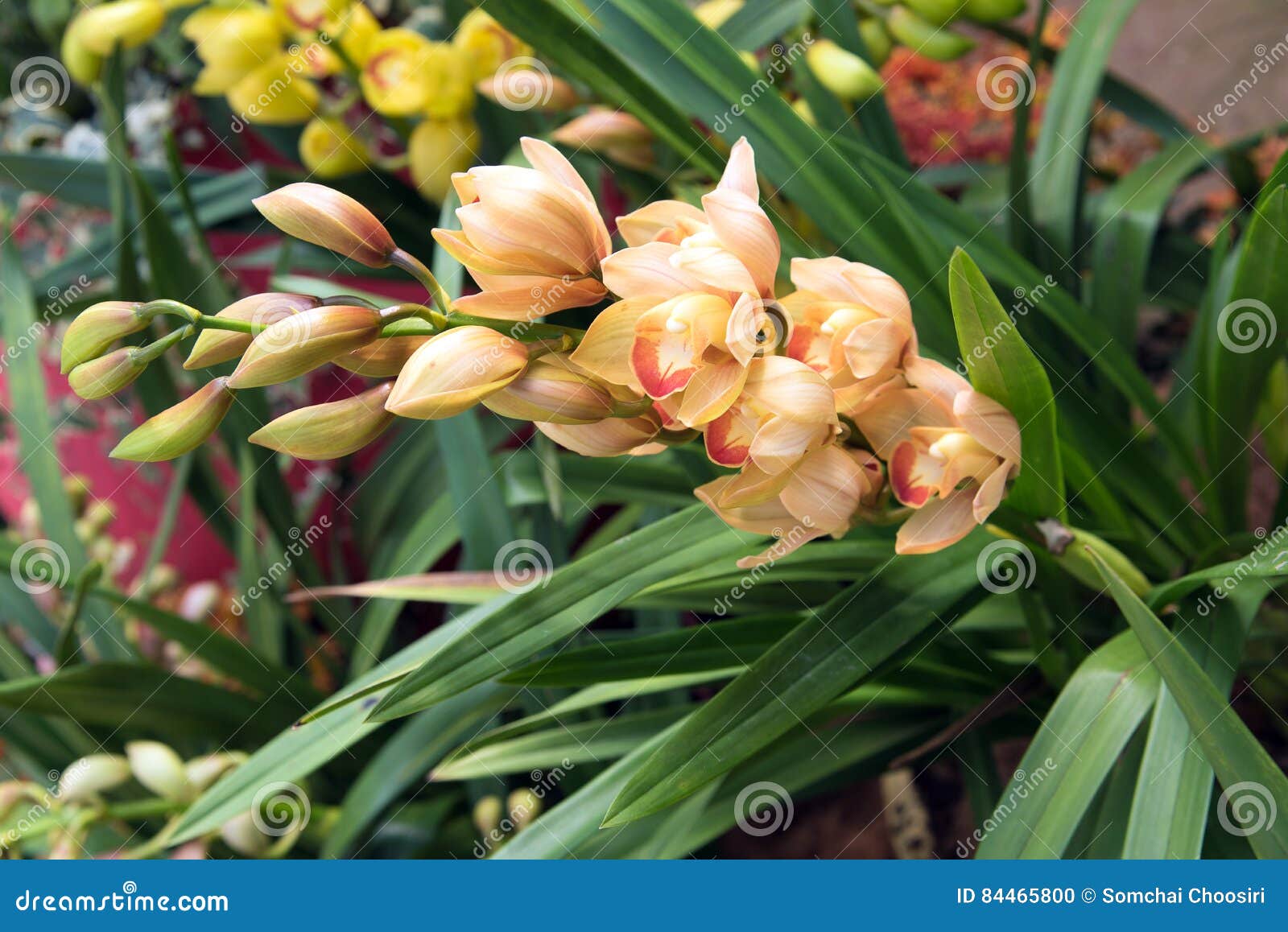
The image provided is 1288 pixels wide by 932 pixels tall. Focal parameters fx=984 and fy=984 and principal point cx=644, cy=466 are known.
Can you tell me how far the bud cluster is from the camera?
0.29 meters

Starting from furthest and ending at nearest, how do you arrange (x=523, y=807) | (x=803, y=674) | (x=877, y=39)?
(x=877, y=39), (x=523, y=807), (x=803, y=674)

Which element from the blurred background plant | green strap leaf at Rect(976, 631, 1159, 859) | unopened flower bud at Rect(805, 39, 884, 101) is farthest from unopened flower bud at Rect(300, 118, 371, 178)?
green strap leaf at Rect(976, 631, 1159, 859)

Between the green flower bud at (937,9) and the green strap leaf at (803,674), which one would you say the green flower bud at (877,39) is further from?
the green strap leaf at (803,674)

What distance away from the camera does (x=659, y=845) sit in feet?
1.54

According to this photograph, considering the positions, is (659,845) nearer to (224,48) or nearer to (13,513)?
(224,48)

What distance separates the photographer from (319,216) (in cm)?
30

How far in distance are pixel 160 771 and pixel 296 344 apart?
16.1 inches

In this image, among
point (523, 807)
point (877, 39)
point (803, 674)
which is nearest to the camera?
point (803, 674)

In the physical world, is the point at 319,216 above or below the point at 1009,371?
below

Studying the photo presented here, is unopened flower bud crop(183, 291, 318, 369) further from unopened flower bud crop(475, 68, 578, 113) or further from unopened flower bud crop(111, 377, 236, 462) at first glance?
unopened flower bud crop(475, 68, 578, 113)

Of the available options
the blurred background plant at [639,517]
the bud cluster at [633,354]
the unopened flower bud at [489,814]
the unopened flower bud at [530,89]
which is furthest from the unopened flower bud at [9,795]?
the unopened flower bud at [530,89]

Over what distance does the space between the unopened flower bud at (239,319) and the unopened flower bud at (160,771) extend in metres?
0.37

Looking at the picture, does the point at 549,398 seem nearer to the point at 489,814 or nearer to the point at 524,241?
the point at 524,241

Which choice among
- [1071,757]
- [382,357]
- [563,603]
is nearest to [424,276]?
[382,357]
